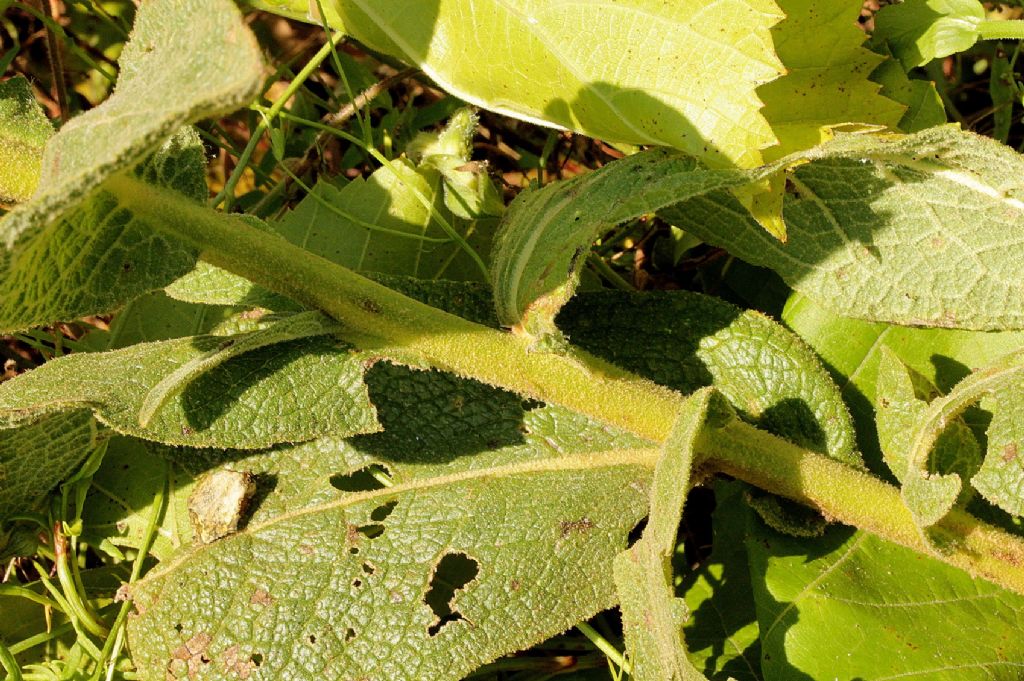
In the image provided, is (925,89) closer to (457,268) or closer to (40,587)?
(457,268)

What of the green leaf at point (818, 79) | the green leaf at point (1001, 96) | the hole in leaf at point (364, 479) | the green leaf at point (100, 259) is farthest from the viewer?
the green leaf at point (1001, 96)

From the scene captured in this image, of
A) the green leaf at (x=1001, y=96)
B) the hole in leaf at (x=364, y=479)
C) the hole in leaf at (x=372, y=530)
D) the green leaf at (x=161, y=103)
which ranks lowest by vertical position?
the hole in leaf at (x=372, y=530)

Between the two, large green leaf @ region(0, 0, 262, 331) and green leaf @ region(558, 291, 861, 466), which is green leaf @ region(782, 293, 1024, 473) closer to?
green leaf @ region(558, 291, 861, 466)

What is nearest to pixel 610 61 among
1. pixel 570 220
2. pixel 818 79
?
pixel 570 220

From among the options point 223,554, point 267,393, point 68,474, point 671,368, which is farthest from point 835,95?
point 68,474

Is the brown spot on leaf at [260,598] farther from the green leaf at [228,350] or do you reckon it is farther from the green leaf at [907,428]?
the green leaf at [907,428]

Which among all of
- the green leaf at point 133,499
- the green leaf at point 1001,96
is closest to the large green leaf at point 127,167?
the green leaf at point 133,499

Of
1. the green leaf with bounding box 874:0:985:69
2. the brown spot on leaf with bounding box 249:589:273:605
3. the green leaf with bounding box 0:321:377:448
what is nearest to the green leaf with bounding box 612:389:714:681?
the green leaf with bounding box 0:321:377:448
